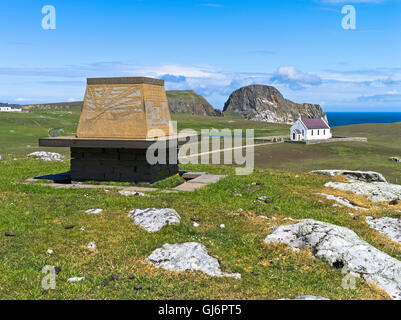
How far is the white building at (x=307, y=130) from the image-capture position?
235ft

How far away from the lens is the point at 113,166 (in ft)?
62.1

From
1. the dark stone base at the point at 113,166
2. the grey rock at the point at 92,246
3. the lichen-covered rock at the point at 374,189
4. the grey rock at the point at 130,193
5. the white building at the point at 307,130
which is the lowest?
the grey rock at the point at 92,246

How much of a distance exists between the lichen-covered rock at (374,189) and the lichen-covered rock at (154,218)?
1028 centimetres

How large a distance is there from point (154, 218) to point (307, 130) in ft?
208

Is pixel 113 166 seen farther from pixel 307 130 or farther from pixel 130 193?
pixel 307 130

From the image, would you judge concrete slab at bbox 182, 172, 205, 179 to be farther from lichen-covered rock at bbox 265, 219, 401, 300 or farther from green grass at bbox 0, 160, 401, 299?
lichen-covered rock at bbox 265, 219, 401, 300

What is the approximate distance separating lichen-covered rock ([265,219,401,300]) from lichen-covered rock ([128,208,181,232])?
2.95m

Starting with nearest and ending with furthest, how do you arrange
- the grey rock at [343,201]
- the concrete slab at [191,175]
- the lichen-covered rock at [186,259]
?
the lichen-covered rock at [186,259]
the grey rock at [343,201]
the concrete slab at [191,175]

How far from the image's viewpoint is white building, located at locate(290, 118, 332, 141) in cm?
7162

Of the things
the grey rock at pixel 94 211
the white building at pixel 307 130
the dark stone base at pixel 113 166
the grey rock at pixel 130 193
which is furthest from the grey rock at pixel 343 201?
the white building at pixel 307 130

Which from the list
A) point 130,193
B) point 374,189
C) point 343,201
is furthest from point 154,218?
point 374,189

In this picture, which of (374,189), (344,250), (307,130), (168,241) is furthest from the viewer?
(307,130)

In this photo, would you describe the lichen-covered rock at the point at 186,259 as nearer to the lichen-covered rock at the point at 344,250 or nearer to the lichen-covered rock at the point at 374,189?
the lichen-covered rock at the point at 344,250
